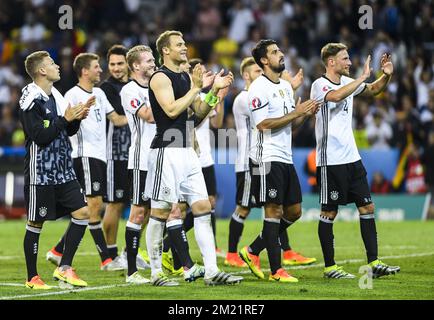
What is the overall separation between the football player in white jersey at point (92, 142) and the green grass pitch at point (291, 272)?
811mm

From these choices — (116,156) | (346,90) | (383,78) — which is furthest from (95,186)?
(383,78)

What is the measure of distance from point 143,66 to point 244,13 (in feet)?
48.9

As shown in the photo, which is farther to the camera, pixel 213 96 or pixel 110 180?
pixel 110 180

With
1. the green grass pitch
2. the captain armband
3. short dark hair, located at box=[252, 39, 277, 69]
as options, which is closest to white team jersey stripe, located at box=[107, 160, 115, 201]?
the green grass pitch

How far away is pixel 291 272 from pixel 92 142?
10.0ft

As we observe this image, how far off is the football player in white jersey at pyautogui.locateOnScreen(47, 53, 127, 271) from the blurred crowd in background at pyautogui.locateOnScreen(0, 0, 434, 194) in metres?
8.94

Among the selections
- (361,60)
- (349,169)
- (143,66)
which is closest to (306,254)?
(349,169)

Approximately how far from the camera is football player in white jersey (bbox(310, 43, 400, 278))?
11.9 metres

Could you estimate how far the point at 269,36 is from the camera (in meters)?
26.0

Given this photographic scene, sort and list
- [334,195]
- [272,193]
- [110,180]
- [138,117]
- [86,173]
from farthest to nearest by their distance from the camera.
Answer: [110,180], [86,173], [138,117], [334,195], [272,193]

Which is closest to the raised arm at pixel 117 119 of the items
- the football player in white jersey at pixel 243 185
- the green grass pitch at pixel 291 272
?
the football player in white jersey at pixel 243 185

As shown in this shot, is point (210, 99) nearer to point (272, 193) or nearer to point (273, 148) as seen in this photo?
point (273, 148)

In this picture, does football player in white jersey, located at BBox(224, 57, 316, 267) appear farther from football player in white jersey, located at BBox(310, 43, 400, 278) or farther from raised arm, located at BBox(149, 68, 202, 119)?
raised arm, located at BBox(149, 68, 202, 119)
